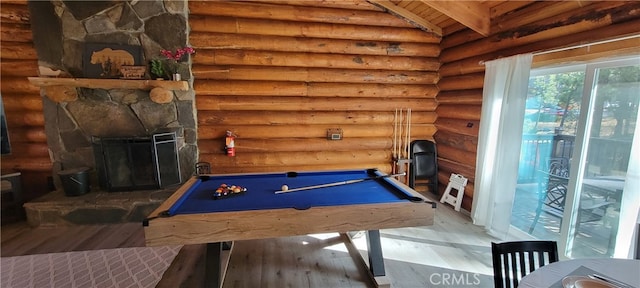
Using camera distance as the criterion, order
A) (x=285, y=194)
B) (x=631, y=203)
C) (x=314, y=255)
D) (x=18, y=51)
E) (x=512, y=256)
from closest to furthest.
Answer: (x=512, y=256), (x=631, y=203), (x=285, y=194), (x=314, y=255), (x=18, y=51)

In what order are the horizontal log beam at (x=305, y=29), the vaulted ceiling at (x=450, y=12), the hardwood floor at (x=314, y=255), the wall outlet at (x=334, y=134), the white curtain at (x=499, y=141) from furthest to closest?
the wall outlet at (x=334, y=134) < the horizontal log beam at (x=305, y=29) < the vaulted ceiling at (x=450, y=12) < the white curtain at (x=499, y=141) < the hardwood floor at (x=314, y=255)

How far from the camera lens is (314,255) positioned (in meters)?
2.67

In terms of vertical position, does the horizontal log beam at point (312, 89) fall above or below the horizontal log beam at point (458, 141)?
above

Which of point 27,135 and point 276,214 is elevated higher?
Result: point 27,135

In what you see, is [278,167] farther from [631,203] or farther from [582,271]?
[631,203]

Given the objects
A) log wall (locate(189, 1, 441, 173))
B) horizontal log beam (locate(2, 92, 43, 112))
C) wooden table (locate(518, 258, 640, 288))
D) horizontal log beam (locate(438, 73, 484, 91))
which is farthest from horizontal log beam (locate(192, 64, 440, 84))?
wooden table (locate(518, 258, 640, 288))

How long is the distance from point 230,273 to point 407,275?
157 cm

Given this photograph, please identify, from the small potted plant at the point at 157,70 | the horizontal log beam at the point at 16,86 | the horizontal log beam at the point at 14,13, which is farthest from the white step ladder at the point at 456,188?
the horizontal log beam at the point at 14,13

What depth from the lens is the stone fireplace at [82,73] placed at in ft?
10.4

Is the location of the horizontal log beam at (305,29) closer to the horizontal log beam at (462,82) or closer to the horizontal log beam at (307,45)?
the horizontal log beam at (307,45)

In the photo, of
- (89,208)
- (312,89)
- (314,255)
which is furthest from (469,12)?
(89,208)

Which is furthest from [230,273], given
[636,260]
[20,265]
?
[636,260]

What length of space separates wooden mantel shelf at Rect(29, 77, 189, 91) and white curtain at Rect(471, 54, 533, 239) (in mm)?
3718

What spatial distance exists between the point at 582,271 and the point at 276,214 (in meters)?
1.61
